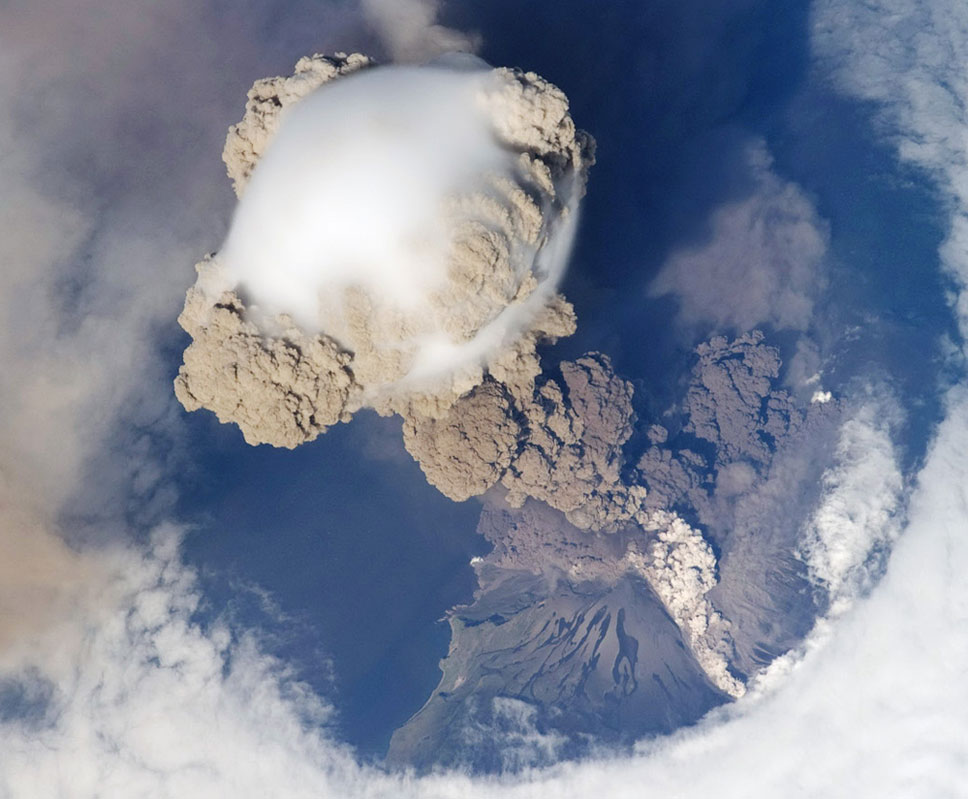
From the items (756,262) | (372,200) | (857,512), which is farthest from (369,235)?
(857,512)

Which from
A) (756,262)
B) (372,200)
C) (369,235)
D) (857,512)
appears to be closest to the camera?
(372,200)

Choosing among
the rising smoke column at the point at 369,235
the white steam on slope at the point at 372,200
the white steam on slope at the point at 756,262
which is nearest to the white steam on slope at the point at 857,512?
the white steam on slope at the point at 756,262

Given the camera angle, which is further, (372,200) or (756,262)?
(756,262)

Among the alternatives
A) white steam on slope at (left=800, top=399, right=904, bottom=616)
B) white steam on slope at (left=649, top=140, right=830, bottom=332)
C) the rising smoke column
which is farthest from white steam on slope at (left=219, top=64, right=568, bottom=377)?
white steam on slope at (left=800, top=399, right=904, bottom=616)

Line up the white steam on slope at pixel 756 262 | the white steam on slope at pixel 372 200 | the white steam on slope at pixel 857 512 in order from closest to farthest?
the white steam on slope at pixel 372 200
the white steam on slope at pixel 756 262
the white steam on slope at pixel 857 512

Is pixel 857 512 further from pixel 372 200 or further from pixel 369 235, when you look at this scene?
pixel 372 200

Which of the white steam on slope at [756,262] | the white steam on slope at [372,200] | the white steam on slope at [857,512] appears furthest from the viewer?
the white steam on slope at [857,512]

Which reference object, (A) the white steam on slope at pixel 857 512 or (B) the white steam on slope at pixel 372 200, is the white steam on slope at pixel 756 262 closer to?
(A) the white steam on slope at pixel 857 512

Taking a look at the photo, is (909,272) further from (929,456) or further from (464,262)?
(464,262)
